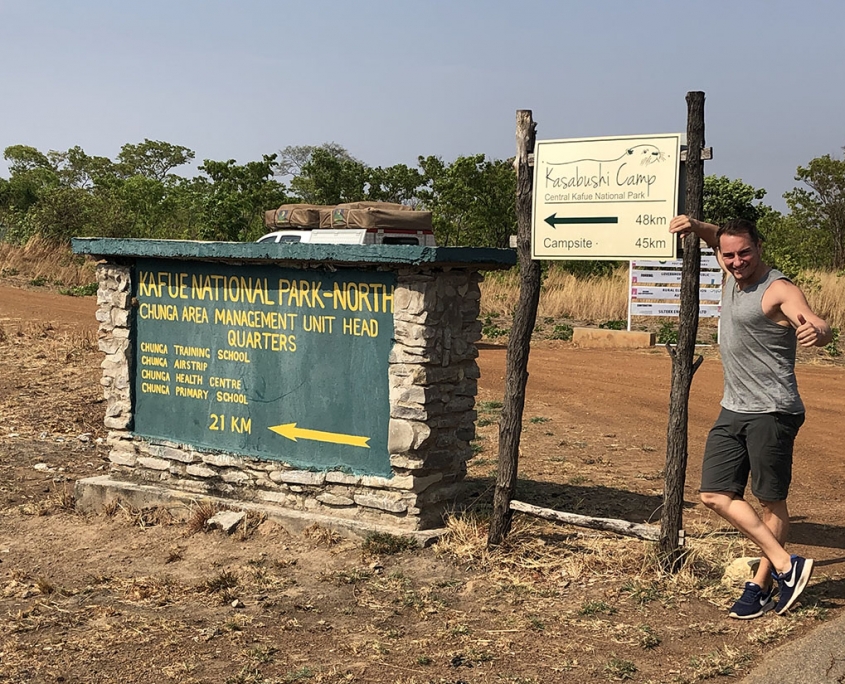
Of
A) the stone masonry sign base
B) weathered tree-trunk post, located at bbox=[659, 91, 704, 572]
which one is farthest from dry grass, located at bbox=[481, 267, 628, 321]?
weathered tree-trunk post, located at bbox=[659, 91, 704, 572]

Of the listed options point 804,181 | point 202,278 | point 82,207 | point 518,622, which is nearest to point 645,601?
point 518,622

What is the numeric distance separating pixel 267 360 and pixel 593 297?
603 inches

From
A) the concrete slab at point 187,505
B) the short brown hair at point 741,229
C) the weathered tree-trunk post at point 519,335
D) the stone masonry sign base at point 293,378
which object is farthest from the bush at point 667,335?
the short brown hair at point 741,229

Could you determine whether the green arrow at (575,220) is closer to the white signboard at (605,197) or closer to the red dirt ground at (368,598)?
the white signboard at (605,197)

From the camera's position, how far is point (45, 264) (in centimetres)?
2670

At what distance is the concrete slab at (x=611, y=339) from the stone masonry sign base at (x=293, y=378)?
1139 cm

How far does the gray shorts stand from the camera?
5.67 meters

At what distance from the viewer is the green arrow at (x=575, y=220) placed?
6607 mm

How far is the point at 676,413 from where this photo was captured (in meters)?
6.47

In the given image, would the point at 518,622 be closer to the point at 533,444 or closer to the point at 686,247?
the point at 686,247

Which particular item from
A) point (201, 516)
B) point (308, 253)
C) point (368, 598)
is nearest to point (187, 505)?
point (201, 516)

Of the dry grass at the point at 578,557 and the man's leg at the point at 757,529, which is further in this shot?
the dry grass at the point at 578,557

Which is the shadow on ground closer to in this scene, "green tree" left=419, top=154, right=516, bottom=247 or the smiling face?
the smiling face

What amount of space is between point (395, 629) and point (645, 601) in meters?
1.46
